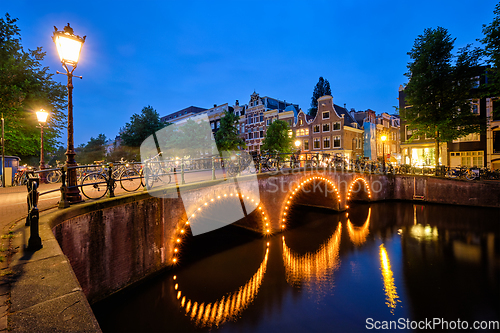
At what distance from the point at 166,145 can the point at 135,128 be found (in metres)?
4.10

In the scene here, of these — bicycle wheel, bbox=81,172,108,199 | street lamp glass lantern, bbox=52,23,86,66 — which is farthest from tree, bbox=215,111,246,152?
street lamp glass lantern, bbox=52,23,86,66

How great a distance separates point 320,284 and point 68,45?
10.4m

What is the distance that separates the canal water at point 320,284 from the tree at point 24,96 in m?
11.9

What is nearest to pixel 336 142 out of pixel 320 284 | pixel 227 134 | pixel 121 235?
pixel 227 134

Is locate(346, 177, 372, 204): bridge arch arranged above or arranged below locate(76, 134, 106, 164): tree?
below

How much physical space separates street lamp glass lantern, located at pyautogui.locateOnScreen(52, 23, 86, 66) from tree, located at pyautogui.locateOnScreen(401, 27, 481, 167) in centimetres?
2378

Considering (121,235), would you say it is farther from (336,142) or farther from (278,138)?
(336,142)

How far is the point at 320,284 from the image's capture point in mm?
8625

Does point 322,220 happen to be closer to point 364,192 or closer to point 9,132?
point 364,192

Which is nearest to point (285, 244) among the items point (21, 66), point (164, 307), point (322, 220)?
point (322, 220)

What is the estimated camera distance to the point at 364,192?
21.5 m

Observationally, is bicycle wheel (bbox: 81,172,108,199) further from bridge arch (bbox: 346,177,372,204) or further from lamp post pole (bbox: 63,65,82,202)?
bridge arch (bbox: 346,177,372,204)

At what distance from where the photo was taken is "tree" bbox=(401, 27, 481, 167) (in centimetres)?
1925

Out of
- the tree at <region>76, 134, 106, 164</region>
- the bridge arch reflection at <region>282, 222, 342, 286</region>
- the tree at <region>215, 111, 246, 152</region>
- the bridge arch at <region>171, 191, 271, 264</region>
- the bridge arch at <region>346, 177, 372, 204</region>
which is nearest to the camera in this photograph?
the bridge arch at <region>171, 191, 271, 264</region>
